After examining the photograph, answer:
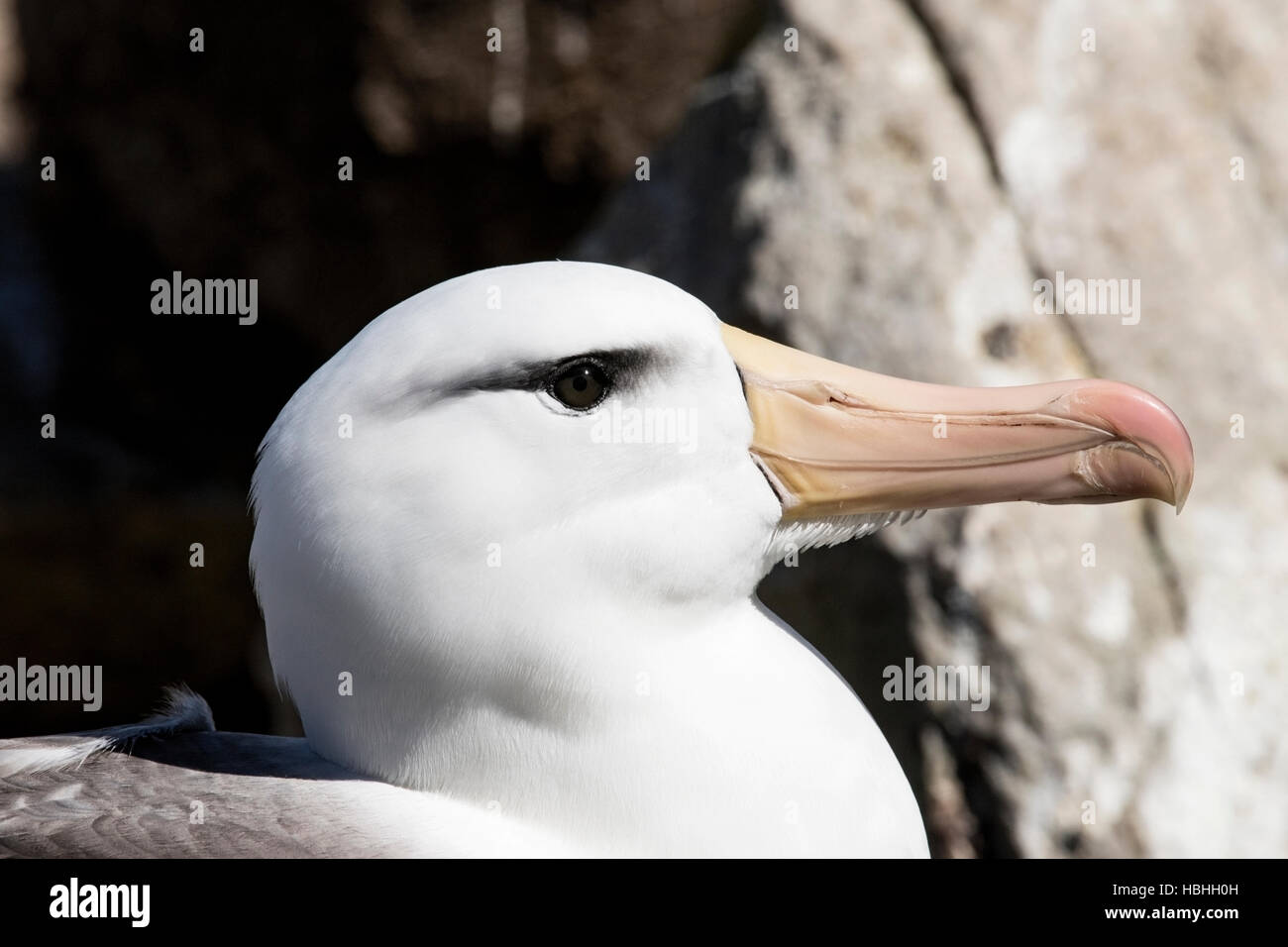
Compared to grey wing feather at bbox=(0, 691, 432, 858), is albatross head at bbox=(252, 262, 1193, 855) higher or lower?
higher

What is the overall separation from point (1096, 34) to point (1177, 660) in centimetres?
214

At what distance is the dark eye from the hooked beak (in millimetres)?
320

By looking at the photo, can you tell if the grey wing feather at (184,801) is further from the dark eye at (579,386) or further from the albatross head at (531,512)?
the dark eye at (579,386)

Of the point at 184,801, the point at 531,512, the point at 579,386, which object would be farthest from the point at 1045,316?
the point at 184,801

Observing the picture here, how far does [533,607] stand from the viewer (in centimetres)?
219

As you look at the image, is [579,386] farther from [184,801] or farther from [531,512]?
[184,801]

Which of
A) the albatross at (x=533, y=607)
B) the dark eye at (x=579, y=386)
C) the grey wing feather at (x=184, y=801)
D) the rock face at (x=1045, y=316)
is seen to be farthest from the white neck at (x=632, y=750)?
the rock face at (x=1045, y=316)

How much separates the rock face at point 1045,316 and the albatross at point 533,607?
174 cm

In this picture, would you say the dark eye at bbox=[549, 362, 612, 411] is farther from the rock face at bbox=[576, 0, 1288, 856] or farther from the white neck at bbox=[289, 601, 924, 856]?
the rock face at bbox=[576, 0, 1288, 856]

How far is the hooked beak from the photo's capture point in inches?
94.5

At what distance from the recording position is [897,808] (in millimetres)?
2410

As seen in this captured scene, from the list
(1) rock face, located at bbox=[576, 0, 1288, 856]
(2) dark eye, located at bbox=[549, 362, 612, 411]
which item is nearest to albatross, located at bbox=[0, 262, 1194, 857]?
(2) dark eye, located at bbox=[549, 362, 612, 411]

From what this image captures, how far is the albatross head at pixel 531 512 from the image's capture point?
2182mm

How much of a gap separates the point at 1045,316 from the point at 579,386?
2534mm
